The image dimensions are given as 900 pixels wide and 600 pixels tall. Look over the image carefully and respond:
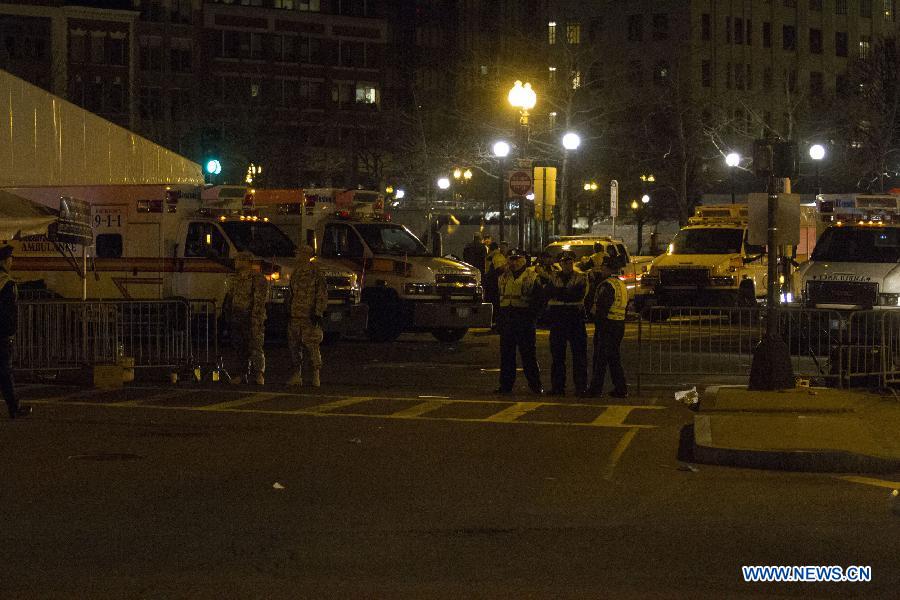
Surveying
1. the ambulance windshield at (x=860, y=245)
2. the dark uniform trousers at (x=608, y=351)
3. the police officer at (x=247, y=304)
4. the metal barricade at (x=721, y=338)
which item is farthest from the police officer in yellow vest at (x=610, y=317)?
the ambulance windshield at (x=860, y=245)

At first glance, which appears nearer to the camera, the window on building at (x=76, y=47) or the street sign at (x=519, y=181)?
the street sign at (x=519, y=181)

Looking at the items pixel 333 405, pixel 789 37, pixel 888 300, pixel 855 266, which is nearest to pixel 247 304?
pixel 333 405

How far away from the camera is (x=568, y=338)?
1783cm

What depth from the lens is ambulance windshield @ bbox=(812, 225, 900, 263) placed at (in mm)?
24156

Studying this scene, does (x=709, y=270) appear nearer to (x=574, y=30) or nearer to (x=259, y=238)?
(x=259, y=238)

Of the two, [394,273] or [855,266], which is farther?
[394,273]

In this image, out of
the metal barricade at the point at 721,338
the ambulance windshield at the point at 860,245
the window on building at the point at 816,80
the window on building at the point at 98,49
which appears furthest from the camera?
the window on building at the point at 816,80

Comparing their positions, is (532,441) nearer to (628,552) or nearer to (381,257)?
(628,552)

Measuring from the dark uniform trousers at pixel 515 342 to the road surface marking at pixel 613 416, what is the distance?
1.58 metres

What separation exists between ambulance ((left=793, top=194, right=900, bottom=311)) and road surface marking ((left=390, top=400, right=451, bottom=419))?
8387 millimetres

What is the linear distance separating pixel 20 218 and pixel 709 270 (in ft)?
60.6

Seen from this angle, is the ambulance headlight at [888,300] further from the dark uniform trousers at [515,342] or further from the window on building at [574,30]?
the window on building at [574,30]

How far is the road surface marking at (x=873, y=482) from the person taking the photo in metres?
11.3

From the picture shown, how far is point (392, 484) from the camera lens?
36.9 ft
